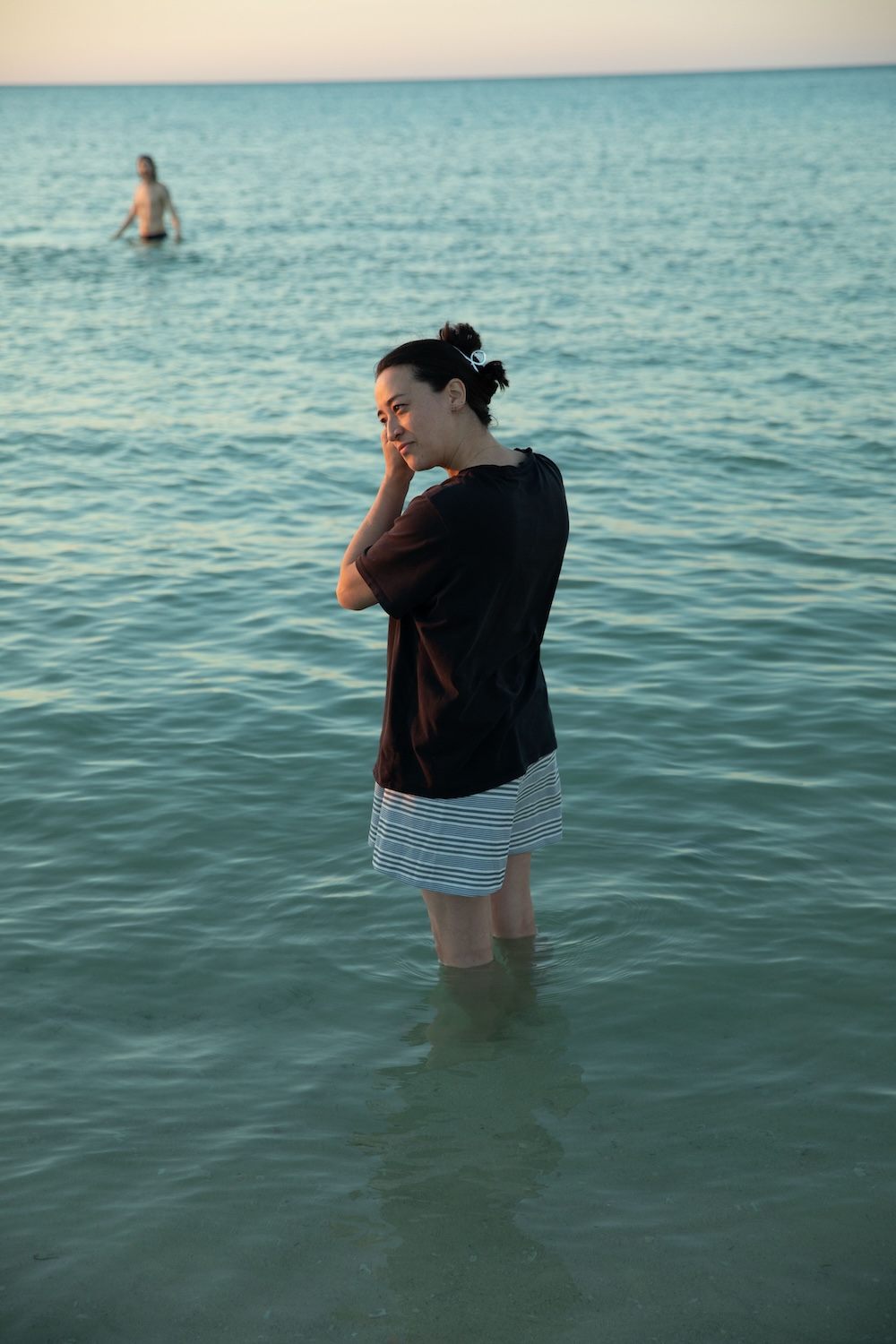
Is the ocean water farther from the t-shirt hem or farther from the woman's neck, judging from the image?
the woman's neck

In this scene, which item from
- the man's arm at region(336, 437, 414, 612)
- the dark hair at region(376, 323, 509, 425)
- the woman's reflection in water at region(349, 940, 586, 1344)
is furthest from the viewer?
the man's arm at region(336, 437, 414, 612)

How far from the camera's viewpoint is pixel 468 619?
331cm

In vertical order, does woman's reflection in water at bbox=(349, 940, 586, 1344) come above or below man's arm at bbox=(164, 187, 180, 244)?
below

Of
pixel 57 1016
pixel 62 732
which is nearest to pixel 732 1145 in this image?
pixel 57 1016

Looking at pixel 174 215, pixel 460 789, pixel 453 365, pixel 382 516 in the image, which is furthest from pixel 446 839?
pixel 174 215

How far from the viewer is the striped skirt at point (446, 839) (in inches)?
141

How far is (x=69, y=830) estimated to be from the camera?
5.38m

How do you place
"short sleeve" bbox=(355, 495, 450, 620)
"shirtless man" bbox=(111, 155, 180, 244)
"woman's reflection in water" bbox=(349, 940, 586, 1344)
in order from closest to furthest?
"woman's reflection in water" bbox=(349, 940, 586, 1344), "short sleeve" bbox=(355, 495, 450, 620), "shirtless man" bbox=(111, 155, 180, 244)

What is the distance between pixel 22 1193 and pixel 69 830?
2141mm

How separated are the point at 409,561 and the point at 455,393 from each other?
0.45 m

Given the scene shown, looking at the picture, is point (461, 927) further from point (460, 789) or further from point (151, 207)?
point (151, 207)

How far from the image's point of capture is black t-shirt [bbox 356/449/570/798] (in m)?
3.16

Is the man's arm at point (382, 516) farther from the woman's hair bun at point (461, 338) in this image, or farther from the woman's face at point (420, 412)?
the woman's hair bun at point (461, 338)

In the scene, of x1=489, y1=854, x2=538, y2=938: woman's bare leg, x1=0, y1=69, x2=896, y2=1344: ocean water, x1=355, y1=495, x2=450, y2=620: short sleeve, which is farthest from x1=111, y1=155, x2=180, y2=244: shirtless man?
x1=355, y1=495, x2=450, y2=620: short sleeve
